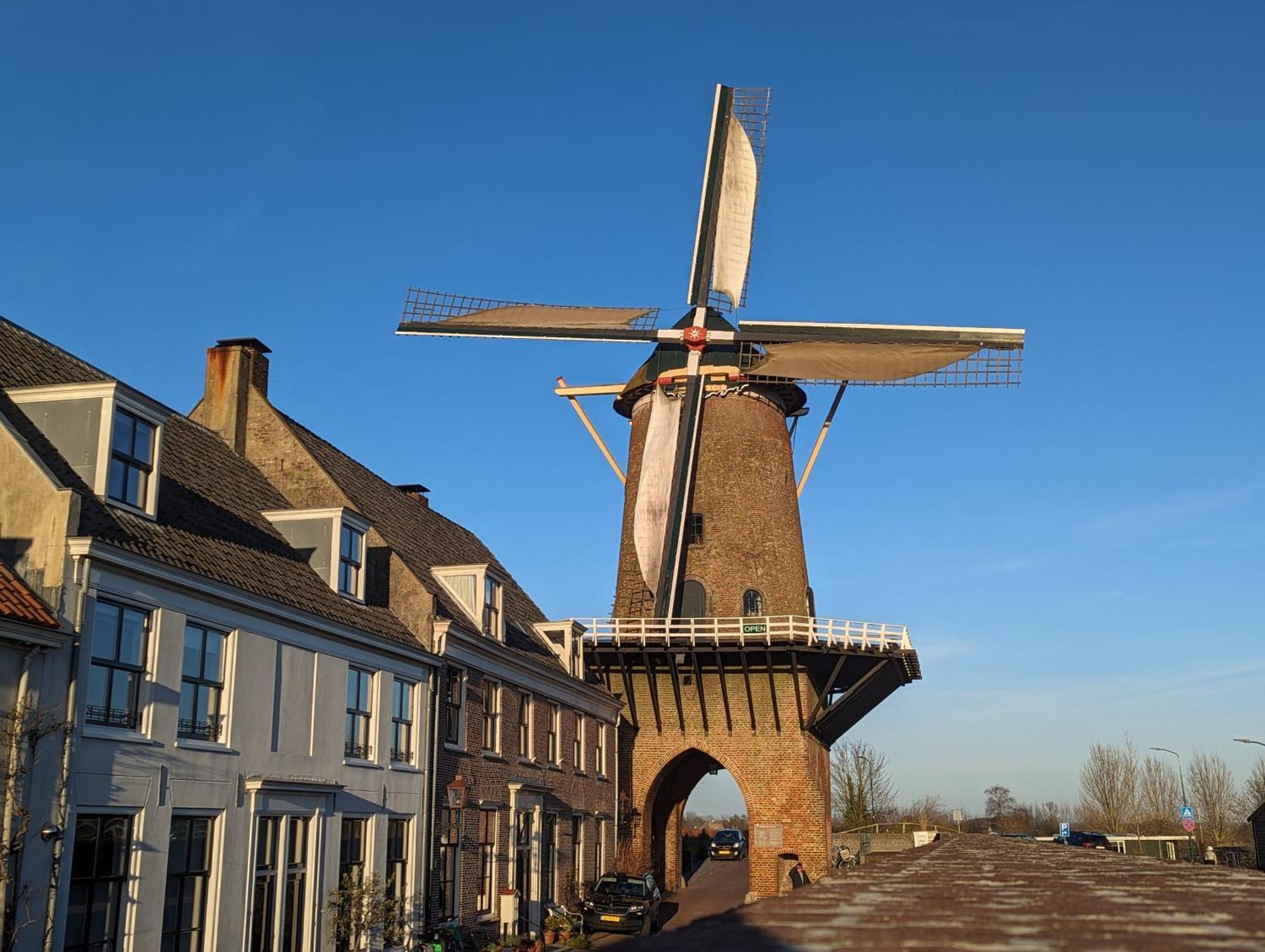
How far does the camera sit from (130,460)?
1900cm

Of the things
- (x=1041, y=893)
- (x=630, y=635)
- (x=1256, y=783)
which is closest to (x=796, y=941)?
(x=1041, y=893)

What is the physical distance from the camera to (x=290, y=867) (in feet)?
67.6

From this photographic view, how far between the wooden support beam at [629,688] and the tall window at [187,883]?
20.4m

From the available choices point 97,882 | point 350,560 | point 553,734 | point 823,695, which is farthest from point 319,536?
point 823,695

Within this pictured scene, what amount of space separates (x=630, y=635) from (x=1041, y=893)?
1289 inches

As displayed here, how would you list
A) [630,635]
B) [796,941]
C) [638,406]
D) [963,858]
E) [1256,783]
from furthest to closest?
[1256,783], [638,406], [630,635], [963,858], [796,941]

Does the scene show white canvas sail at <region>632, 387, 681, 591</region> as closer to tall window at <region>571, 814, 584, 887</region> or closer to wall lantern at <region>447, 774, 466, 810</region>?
tall window at <region>571, 814, 584, 887</region>

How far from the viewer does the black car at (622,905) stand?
101 feet

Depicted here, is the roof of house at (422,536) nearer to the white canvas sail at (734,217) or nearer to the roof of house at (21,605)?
the roof of house at (21,605)

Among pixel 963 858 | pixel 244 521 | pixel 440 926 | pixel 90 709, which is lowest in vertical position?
pixel 440 926

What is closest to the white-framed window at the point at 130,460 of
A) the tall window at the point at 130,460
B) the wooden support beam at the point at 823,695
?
the tall window at the point at 130,460

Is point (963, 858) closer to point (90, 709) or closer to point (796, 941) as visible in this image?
point (796, 941)

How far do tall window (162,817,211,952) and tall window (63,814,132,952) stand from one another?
36.8 inches

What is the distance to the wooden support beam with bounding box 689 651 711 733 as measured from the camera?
37.6 metres
